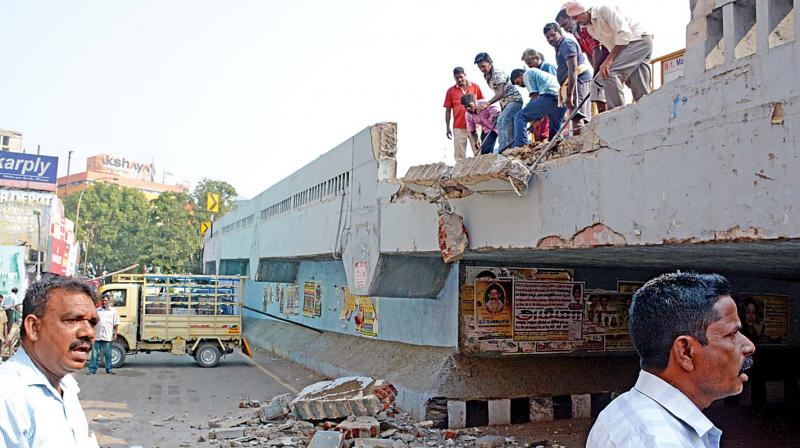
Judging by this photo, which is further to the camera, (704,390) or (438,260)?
(438,260)

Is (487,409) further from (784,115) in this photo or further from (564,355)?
(784,115)

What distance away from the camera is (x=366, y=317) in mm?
14430

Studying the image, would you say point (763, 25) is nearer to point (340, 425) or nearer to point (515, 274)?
point (515, 274)

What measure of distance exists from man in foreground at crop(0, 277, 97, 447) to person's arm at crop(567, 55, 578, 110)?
5.48 metres

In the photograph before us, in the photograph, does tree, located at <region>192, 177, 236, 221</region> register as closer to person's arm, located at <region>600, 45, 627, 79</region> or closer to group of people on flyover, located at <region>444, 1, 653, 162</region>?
group of people on flyover, located at <region>444, 1, 653, 162</region>

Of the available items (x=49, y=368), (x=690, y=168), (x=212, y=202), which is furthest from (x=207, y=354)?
(x=212, y=202)

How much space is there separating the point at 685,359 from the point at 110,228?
57.4m

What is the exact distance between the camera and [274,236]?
18.4 m

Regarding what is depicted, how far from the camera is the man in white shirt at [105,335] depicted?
48.8 ft

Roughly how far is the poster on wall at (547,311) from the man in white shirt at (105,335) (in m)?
9.23

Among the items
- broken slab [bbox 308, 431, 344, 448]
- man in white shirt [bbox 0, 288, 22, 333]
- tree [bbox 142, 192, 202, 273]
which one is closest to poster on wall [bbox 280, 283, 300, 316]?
man in white shirt [bbox 0, 288, 22, 333]

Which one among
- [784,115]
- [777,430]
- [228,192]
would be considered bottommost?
[777,430]

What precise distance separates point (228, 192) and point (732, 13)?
→ 59.9 meters

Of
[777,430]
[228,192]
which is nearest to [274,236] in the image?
[777,430]
